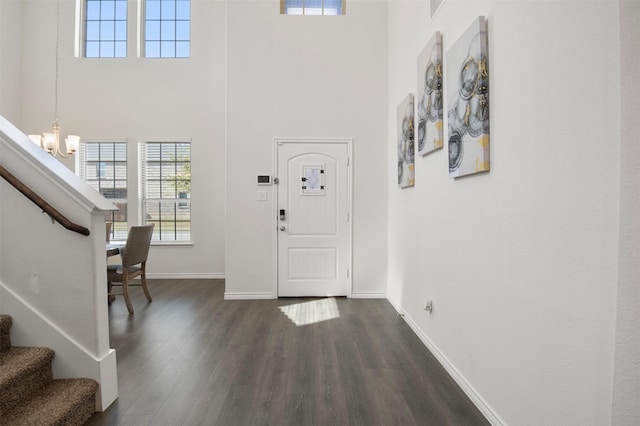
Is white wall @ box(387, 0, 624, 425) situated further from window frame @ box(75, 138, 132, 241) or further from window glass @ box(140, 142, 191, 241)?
window frame @ box(75, 138, 132, 241)

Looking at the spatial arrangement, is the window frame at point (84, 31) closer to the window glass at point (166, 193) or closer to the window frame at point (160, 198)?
the window frame at point (160, 198)

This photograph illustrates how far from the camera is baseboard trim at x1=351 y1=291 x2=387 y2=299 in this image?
4.66m

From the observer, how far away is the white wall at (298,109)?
460 centimetres

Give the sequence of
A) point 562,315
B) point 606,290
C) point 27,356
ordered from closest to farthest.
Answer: point 606,290 → point 562,315 → point 27,356

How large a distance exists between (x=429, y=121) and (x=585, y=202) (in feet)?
5.88

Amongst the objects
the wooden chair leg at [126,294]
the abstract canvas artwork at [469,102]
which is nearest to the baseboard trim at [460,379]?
the abstract canvas artwork at [469,102]

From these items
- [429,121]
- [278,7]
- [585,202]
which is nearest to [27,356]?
[585,202]

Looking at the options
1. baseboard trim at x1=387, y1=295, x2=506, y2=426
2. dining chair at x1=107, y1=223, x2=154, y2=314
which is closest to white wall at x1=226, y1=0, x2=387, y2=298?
dining chair at x1=107, y1=223, x2=154, y2=314

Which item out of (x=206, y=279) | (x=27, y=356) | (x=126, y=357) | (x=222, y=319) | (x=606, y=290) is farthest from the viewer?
(x=206, y=279)

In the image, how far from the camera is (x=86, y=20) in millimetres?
6250

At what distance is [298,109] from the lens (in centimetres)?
464

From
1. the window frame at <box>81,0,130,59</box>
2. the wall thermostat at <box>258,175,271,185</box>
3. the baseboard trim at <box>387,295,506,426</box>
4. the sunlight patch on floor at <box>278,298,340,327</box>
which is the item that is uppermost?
the window frame at <box>81,0,130,59</box>

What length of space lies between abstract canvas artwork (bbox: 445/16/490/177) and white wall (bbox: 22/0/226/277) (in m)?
4.41

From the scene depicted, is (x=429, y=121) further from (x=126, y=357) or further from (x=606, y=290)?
(x=126, y=357)
